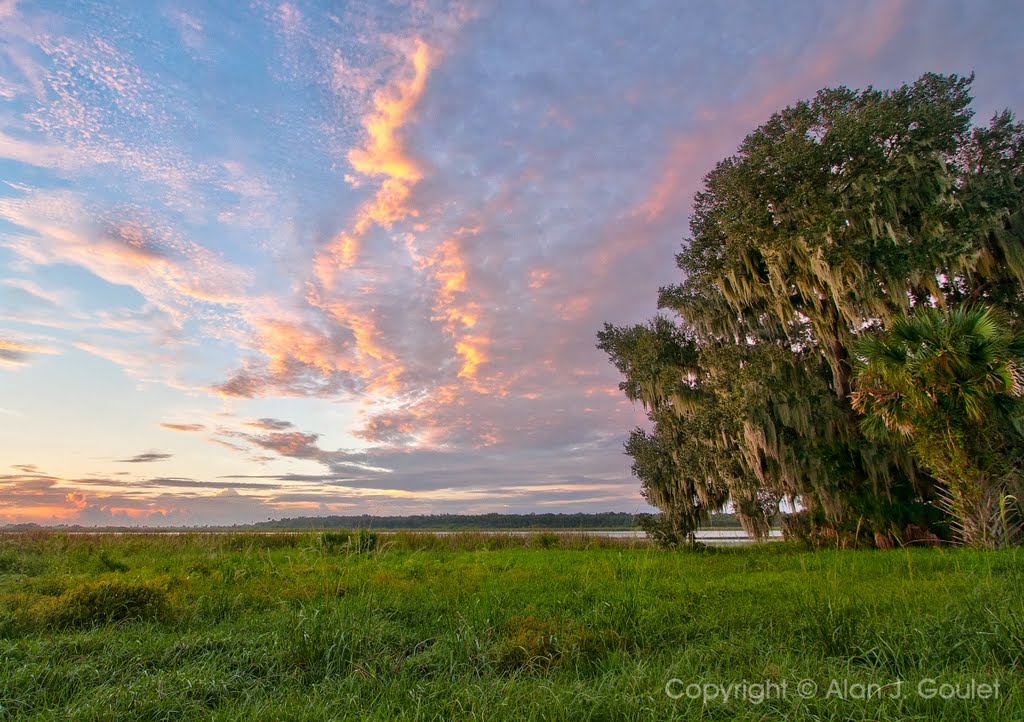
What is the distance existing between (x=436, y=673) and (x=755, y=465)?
48.2 ft

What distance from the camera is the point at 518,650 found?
446cm

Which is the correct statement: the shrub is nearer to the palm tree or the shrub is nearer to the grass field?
the grass field

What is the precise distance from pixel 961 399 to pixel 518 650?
13.6 metres

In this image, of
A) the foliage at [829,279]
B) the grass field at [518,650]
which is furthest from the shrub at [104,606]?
the foliage at [829,279]

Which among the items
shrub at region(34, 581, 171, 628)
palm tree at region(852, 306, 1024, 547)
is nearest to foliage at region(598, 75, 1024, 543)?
palm tree at region(852, 306, 1024, 547)

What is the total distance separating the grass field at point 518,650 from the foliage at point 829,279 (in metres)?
8.86

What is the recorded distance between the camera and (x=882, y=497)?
16.4 meters

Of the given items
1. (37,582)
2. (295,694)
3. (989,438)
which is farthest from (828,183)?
(37,582)

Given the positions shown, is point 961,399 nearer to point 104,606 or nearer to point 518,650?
point 518,650

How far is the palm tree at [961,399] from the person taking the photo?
12359 millimetres

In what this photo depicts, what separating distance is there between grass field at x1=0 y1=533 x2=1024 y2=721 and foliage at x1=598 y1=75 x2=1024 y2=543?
8.86 m

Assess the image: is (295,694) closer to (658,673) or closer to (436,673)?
(436,673)

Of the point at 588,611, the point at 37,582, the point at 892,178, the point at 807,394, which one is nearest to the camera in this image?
the point at 588,611

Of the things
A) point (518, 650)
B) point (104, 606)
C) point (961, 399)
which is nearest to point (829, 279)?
point (961, 399)
